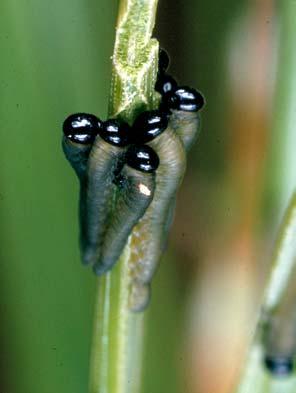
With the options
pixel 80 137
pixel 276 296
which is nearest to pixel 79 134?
pixel 80 137

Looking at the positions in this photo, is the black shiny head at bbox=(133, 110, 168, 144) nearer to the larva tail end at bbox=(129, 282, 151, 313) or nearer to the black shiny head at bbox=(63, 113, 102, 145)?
the black shiny head at bbox=(63, 113, 102, 145)

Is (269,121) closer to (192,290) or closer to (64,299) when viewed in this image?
(192,290)

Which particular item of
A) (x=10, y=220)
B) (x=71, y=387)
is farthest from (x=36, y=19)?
(x=71, y=387)

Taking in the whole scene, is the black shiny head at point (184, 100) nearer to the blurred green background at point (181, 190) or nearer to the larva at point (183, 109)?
the larva at point (183, 109)

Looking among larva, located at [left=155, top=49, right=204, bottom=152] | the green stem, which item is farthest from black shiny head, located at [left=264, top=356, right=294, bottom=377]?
larva, located at [left=155, top=49, right=204, bottom=152]

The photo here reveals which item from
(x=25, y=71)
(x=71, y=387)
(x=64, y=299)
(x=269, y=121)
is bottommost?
(x=71, y=387)

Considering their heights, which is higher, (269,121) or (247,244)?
(269,121)

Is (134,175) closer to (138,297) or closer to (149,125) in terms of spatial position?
(149,125)
